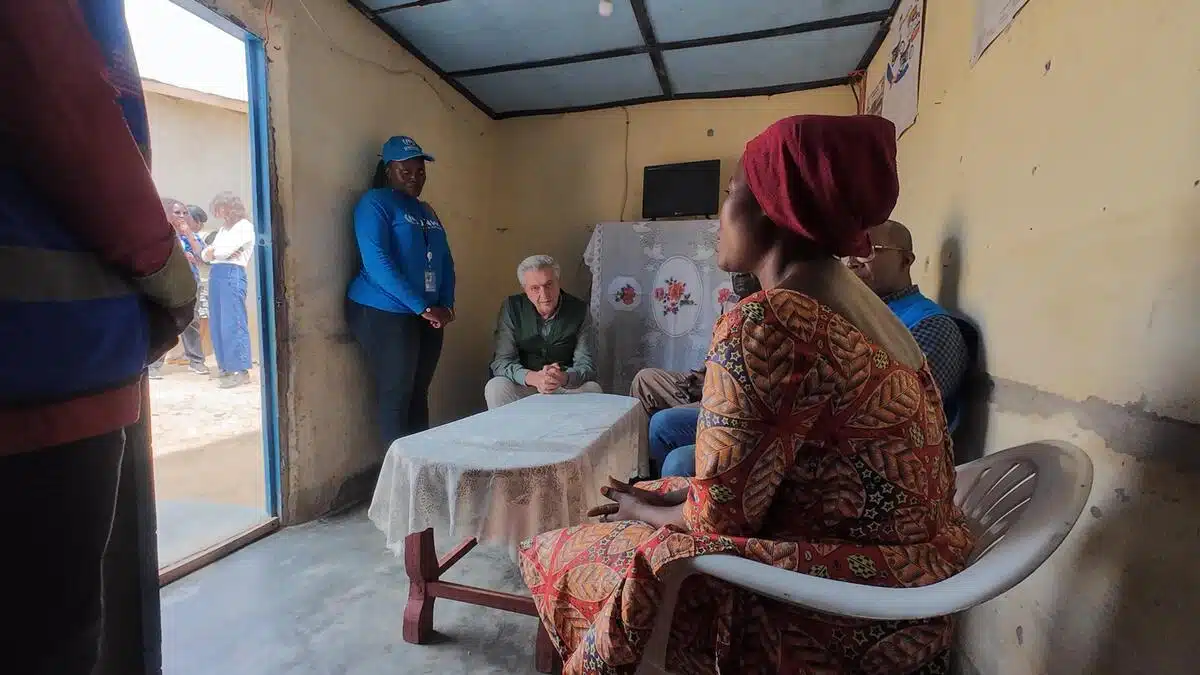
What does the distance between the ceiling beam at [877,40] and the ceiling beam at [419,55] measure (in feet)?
8.00

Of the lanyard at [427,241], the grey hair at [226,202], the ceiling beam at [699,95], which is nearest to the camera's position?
the lanyard at [427,241]

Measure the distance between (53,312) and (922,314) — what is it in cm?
174

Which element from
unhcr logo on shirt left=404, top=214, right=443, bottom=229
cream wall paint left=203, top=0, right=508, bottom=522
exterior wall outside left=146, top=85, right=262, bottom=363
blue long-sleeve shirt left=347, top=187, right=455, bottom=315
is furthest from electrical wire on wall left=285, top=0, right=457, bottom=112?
exterior wall outside left=146, top=85, right=262, bottom=363

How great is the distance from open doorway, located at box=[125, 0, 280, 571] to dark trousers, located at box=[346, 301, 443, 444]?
0.42m

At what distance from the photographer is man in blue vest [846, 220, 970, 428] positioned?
1442 mm

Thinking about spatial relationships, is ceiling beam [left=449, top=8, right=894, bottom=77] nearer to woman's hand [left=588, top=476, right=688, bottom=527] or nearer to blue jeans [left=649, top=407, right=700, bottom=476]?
blue jeans [left=649, top=407, right=700, bottom=476]

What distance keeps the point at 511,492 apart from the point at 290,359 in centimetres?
153

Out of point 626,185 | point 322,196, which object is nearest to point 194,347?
point 322,196

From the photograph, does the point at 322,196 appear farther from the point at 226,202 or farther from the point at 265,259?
the point at 226,202

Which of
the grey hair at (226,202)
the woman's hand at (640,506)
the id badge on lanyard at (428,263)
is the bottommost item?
the woman's hand at (640,506)

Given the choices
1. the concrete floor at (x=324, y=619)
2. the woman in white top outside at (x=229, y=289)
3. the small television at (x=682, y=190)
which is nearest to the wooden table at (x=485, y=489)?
the concrete floor at (x=324, y=619)

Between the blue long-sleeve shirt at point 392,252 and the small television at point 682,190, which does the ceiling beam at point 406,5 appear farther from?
the small television at point 682,190

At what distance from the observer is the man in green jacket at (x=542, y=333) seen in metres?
2.99

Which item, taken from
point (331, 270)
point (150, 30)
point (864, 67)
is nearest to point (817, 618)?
point (331, 270)
